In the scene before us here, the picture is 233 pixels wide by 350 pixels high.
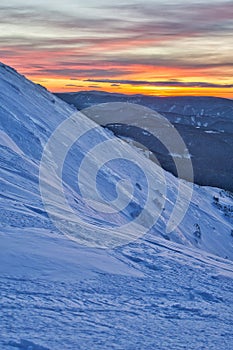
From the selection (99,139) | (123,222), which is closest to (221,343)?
(123,222)

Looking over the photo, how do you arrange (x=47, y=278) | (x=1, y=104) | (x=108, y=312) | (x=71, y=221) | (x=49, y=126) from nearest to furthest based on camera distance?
(x=108, y=312) < (x=47, y=278) < (x=71, y=221) < (x=1, y=104) < (x=49, y=126)

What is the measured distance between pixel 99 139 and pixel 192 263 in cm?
1840

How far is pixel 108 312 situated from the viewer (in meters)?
5.66

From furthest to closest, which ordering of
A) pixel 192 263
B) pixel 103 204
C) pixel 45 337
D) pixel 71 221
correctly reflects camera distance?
pixel 103 204
pixel 71 221
pixel 192 263
pixel 45 337

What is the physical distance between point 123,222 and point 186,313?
30.8 ft

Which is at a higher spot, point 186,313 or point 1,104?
point 1,104

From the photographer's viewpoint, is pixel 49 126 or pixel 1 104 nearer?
pixel 1 104

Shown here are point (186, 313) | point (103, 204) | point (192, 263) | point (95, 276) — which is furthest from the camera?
point (103, 204)

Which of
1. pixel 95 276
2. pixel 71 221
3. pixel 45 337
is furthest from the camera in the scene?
pixel 71 221

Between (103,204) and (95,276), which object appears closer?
(95,276)

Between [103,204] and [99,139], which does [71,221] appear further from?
[99,139]

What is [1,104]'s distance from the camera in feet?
70.3

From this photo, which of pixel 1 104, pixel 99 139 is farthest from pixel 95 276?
pixel 99 139

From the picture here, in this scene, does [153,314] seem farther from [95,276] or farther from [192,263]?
[192,263]
